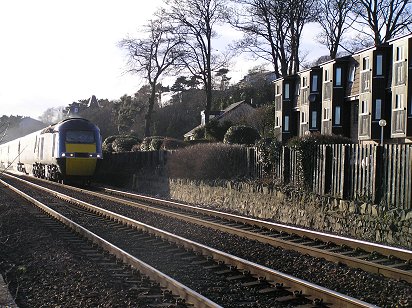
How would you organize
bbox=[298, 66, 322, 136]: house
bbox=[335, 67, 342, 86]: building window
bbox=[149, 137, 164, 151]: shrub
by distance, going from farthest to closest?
bbox=[298, 66, 322, 136]: house → bbox=[335, 67, 342, 86]: building window → bbox=[149, 137, 164, 151]: shrub

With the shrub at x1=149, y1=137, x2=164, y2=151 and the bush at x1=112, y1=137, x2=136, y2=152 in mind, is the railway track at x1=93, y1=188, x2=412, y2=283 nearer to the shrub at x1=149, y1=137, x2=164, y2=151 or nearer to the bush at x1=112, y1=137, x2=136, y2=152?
the shrub at x1=149, y1=137, x2=164, y2=151

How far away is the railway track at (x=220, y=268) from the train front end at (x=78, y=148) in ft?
47.4

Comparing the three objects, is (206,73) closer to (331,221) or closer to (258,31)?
(258,31)

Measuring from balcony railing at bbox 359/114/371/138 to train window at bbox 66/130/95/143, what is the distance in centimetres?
1971

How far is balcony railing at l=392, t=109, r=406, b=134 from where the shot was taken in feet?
117

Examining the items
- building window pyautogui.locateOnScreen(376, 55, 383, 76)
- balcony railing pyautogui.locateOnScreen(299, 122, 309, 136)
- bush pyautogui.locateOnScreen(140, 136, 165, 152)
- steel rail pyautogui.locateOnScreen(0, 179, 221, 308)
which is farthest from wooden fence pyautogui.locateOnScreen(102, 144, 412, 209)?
balcony railing pyautogui.locateOnScreen(299, 122, 309, 136)

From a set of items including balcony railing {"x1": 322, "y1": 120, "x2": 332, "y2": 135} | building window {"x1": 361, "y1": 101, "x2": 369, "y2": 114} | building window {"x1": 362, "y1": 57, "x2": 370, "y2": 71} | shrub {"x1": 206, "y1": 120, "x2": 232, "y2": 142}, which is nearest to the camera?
building window {"x1": 362, "y1": 57, "x2": 370, "y2": 71}

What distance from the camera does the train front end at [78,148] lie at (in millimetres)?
28719

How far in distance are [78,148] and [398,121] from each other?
19559 millimetres

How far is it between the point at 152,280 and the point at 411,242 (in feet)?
18.8

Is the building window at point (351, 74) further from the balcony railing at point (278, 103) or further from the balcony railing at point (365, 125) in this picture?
the balcony railing at point (278, 103)

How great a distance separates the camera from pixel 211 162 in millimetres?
23266

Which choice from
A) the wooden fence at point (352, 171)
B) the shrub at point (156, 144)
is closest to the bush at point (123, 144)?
the shrub at point (156, 144)

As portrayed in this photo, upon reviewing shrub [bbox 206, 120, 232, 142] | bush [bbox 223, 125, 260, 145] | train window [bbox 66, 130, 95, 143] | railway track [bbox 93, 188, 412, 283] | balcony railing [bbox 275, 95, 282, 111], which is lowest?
railway track [bbox 93, 188, 412, 283]
